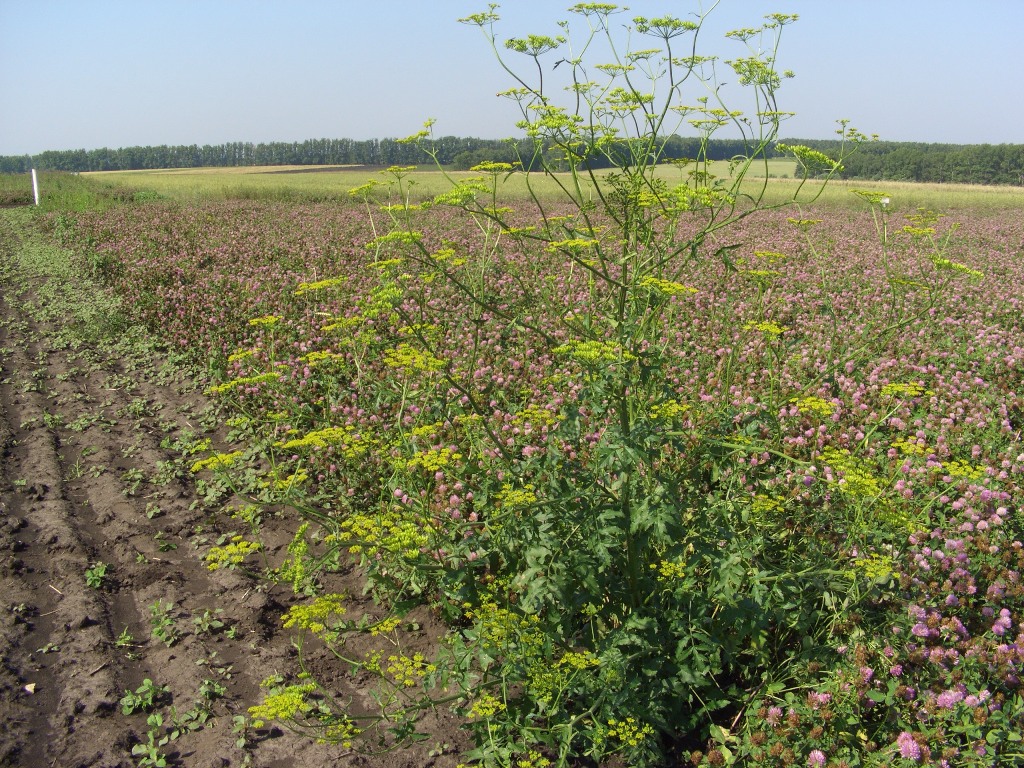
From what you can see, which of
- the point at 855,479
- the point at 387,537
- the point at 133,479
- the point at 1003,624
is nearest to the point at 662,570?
the point at 855,479

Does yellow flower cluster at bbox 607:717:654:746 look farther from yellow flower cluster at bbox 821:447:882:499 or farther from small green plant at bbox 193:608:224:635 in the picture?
small green plant at bbox 193:608:224:635

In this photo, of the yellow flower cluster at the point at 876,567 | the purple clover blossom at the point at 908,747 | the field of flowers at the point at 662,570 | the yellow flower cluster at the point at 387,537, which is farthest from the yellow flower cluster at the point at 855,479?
the yellow flower cluster at the point at 387,537

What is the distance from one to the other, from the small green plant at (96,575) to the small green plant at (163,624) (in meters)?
0.49

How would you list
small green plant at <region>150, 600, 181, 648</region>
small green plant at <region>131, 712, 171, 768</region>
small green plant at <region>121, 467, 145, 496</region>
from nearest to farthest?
1. small green plant at <region>131, 712, 171, 768</region>
2. small green plant at <region>150, 600, 181, 648</region>
3. small green plant at <region>121, 467, 145, 496</region>

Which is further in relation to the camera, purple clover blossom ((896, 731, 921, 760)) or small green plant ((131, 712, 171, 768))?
small green plant ((131, 712, 171, 768))

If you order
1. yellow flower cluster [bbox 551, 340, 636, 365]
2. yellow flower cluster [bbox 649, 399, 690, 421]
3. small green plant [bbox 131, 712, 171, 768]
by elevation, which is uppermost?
yellow flower cluster [bbox 551, 340, 636, 365]

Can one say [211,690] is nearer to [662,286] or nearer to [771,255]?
[662,286]

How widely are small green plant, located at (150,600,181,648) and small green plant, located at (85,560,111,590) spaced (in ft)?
1.62

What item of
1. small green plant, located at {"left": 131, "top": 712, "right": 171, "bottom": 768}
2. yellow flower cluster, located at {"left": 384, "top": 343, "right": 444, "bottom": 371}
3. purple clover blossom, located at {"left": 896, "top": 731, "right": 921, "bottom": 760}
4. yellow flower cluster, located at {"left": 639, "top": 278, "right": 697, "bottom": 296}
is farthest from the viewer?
yellow flower cluster, located at {"left": 384, "top": 343, "right": 444, "bottom": 371}

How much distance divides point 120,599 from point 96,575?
290 mm

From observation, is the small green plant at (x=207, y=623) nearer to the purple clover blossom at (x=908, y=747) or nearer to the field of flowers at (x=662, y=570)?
the field of flowers at (x=662, y=570)

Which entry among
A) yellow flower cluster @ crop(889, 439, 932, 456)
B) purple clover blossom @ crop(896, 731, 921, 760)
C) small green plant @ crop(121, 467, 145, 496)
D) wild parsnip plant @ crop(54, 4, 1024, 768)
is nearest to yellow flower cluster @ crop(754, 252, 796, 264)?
wild parsnip plant @ crop(54, 4, 1024, 768)

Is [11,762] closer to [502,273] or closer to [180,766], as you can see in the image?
[180,766]

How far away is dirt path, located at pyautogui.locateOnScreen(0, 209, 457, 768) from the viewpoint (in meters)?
3.32
